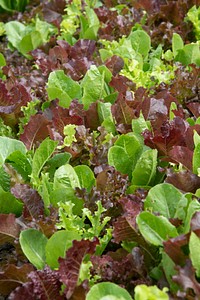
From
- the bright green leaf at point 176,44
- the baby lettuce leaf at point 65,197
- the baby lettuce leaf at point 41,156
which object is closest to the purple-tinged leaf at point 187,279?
the baby lettuce leaf at point 65,197

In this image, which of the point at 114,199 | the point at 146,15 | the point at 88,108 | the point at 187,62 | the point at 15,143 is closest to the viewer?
the point at 114,199

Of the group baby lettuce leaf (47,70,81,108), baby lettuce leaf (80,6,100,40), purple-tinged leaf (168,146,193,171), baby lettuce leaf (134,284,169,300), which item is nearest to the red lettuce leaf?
baby lettuce leaf (134,284,169,300)

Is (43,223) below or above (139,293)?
below

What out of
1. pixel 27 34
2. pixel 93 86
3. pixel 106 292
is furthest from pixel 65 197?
pixel 27 34

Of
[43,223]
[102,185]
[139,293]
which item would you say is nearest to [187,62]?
[102,185]

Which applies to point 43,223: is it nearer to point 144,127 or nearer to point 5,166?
point 5,166
